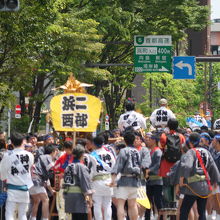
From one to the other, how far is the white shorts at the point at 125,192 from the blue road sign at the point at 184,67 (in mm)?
17753

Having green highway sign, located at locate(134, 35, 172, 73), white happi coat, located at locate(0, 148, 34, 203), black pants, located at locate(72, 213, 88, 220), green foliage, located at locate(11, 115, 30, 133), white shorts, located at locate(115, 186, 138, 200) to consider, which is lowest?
black pants, located at locate(72, 213, 88, 220)

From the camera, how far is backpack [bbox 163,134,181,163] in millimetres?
14078

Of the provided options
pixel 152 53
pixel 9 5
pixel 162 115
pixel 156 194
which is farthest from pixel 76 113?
pixel 152 53

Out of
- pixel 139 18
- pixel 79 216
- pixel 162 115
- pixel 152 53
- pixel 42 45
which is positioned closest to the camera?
pixel 79 216

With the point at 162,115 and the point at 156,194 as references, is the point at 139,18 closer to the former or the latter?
the point at 162,115

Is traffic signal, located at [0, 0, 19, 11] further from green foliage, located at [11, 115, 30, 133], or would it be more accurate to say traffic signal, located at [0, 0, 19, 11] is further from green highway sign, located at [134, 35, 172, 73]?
green highway sign, located at [134, 35, 172, 73]

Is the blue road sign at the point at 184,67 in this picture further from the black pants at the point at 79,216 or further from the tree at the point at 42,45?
the black pants at the point at 79,216

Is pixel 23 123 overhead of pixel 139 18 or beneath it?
beneath

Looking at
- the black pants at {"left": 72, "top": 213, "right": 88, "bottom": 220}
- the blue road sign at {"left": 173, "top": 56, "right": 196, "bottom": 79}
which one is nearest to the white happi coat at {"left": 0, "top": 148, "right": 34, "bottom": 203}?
the black pants at {"left": 72, "top": 213, "right": 88, "bottom": 220}

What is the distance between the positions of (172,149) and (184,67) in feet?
55.6

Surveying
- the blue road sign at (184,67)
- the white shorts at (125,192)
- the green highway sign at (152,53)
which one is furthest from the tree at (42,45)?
the white shorts at (125,192)

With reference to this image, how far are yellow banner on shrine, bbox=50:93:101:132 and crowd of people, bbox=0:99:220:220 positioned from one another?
54 centimetres

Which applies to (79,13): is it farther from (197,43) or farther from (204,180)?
(197,43)

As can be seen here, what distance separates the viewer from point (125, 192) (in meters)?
12.9
